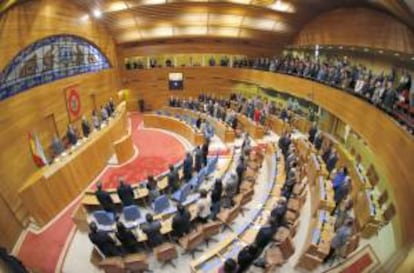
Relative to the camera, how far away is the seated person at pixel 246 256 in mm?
4789

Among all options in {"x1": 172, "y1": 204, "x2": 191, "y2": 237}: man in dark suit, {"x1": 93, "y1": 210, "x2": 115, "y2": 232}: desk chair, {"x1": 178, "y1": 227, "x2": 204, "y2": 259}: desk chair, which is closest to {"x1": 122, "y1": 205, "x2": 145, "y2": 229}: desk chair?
{"x1": 93, "y1": 210, "x2": 115, "y2": 232}: desk chair

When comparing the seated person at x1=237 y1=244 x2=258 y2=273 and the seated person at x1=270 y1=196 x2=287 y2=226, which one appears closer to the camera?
the seated person at x1=237 y1=244 x2=258 y2=273

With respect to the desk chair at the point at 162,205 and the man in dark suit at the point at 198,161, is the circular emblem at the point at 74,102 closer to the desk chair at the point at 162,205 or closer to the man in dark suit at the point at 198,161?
the man in dark suit at the point at 198,161

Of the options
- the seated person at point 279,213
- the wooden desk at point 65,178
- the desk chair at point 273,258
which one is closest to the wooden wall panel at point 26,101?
the wooden desk at point 65,178

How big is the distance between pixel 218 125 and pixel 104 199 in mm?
7850

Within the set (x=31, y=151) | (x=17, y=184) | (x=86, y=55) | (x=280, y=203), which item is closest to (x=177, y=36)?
(x=86, y=55)

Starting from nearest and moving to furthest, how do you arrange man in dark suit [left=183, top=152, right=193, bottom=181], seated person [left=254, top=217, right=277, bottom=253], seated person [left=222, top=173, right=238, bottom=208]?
seated person [left=254, top=217, right=277, bottom=253] → seated person [left=222, top=173, right=238, bottom=208] → man in dark suit [left=183, top=152, right=193, bottom=181]

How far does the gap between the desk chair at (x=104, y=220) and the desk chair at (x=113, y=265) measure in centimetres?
102

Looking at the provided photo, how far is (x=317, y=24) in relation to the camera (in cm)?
1517

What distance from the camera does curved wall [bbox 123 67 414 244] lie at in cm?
548

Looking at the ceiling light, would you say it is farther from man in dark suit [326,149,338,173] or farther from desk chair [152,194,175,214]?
desk chair [152,194,175,214]

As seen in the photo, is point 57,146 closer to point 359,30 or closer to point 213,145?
point 213,145

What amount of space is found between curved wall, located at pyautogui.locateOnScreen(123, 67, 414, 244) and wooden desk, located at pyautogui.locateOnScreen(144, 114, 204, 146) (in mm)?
4703

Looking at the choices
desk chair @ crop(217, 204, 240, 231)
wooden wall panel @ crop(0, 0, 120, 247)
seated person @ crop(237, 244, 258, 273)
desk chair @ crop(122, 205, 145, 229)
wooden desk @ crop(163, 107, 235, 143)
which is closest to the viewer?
seated person @ crop(237, 244, 258, 273)
